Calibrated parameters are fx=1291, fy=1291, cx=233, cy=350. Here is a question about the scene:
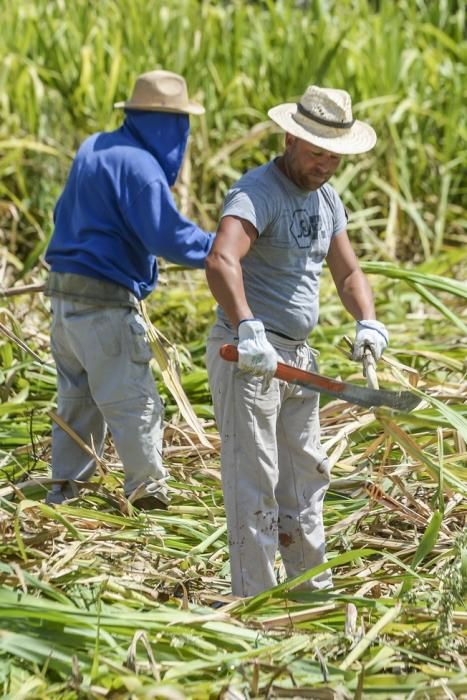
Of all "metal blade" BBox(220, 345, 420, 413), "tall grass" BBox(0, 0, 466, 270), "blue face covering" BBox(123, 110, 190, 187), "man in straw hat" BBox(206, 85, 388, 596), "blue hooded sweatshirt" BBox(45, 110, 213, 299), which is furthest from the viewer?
"tall grass" BBox(0, 0, 466, 270)

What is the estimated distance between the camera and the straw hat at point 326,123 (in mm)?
3375

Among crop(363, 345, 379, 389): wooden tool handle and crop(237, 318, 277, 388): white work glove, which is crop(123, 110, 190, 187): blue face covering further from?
crop(237, 318, 277, 388): white work glove

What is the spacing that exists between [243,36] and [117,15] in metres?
0.84

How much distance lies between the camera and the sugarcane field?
2.85 meters

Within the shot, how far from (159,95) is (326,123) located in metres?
1.11

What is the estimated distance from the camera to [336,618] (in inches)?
123

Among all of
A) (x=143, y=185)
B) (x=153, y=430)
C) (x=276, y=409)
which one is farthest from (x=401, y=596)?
(x=143, y=185)

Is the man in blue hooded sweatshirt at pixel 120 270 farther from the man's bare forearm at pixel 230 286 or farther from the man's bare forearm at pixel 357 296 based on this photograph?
the man's bare forearm at pixel 230 286

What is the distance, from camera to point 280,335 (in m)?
3.46

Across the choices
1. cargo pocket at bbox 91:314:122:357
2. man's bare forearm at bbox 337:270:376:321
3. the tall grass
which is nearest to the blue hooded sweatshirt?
cargo pocket at bbox 91:314:122:357

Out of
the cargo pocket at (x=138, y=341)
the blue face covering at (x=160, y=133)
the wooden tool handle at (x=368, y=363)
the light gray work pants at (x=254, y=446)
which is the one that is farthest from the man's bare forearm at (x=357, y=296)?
the blue face covering at (x=160, y=133)

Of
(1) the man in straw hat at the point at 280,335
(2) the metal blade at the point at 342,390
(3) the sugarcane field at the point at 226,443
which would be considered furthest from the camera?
(1) the man in straw hat at the point at 280,335

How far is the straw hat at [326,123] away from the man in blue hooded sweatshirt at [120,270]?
707mm

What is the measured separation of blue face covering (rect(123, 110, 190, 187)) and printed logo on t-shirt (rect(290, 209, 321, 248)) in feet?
3.36
